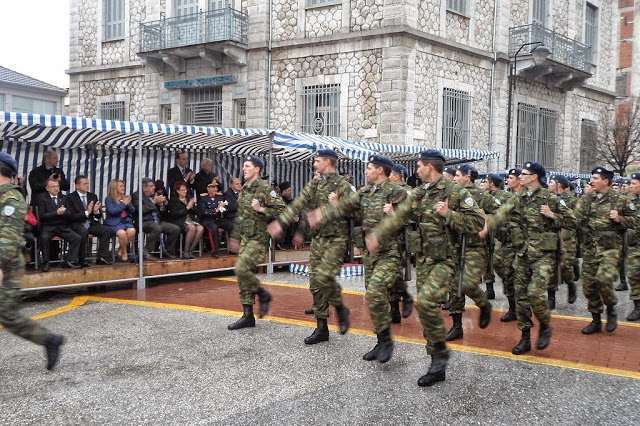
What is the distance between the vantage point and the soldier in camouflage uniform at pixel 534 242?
6402 millimetres

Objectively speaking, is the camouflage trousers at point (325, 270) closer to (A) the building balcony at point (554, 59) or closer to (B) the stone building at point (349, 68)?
(B) the stone building at point (349, 68)

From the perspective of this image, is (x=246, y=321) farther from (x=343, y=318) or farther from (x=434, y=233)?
(x=434, y=233)

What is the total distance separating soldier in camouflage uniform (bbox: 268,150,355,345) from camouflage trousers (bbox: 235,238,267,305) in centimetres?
64

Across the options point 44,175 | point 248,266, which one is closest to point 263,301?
point 248,266

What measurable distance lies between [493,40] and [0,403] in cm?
2011

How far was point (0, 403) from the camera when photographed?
15.9 feet

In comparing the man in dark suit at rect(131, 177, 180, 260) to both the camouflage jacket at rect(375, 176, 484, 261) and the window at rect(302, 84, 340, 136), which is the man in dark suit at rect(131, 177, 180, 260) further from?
the window at rect(302, 84, 340, 136)

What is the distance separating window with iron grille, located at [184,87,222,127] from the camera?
71.5 ft

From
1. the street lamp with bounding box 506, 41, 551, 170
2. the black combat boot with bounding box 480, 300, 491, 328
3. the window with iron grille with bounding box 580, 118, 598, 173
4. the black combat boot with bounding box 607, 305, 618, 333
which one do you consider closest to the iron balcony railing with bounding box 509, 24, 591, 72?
the street lamp with bounding box 506, 41, 551, 170

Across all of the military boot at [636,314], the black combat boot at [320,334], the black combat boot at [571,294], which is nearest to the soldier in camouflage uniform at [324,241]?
the black combat boot at [320,334]

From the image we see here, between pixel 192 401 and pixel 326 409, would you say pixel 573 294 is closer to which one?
pixel 326 409

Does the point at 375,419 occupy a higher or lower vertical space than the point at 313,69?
lower

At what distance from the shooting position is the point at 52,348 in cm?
542

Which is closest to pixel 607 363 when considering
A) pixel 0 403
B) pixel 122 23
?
pixel 0 403
